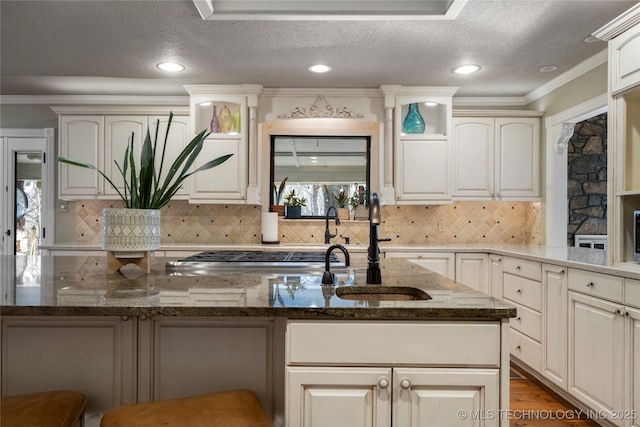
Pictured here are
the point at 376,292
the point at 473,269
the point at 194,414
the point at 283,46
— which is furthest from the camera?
the point at 473,269

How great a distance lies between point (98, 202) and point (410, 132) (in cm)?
316

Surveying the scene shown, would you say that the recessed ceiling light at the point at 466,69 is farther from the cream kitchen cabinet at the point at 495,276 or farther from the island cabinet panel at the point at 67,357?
the island cabinet panel at the point at 67,357

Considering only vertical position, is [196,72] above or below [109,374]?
above

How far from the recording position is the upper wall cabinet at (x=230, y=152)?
12.9 feet

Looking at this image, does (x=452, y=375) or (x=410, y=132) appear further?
(x=410, y=132)

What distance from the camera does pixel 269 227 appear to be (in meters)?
4.15

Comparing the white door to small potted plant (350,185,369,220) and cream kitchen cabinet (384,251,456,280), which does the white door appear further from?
cream kitchen cabinet (384,251,456,280)

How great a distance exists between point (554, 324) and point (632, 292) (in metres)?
0.80

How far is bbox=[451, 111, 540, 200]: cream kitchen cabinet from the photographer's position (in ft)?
13.3

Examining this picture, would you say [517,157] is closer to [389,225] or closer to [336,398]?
[389,225]

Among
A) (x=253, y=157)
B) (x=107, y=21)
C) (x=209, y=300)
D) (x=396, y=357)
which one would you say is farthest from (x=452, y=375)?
(x=253, y=157)

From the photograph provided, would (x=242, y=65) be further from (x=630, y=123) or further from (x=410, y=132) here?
(x=630, y=123)

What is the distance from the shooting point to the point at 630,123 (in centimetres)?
240

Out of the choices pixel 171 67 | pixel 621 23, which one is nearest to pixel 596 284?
pixel 621 23
